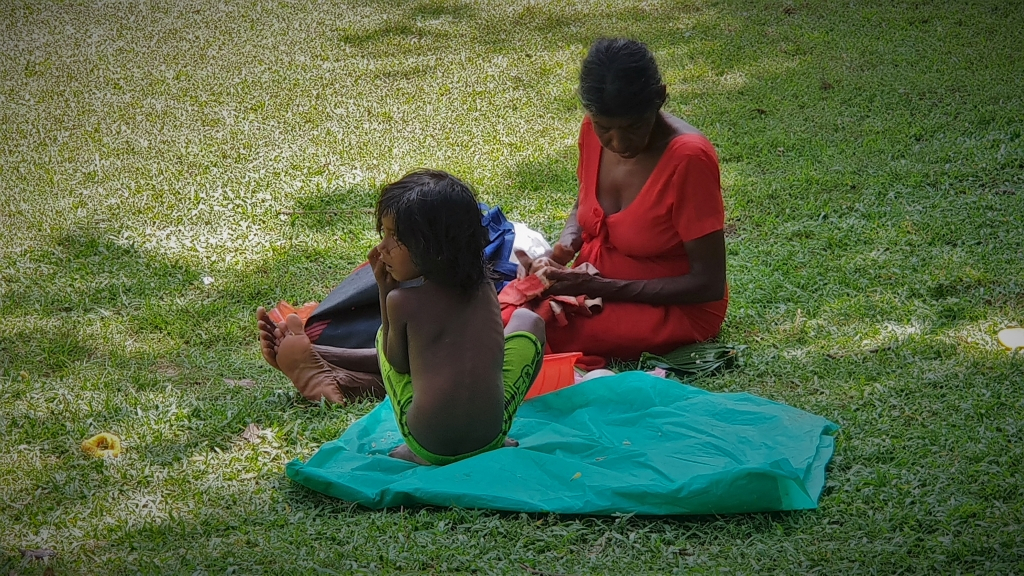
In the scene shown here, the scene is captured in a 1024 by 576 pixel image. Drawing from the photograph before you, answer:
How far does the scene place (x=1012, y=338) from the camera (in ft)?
12.0

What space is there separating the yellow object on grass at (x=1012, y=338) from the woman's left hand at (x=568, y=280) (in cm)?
159

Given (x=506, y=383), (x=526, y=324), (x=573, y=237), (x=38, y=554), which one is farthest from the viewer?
(x=573, y=237)

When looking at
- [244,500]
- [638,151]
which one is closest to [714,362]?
[638,151]

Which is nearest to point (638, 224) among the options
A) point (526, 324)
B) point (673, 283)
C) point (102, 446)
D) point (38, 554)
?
point (673, 283)

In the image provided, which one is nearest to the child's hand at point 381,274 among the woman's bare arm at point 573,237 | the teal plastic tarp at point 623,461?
the teal plastic tarp at point 623,461

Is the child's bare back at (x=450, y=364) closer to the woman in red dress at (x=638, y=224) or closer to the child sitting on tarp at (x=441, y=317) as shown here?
the child sitting on tarp at (x=441, y=317)

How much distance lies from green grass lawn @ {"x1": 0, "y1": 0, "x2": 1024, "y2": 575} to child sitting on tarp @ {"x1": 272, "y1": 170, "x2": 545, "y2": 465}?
29 cm

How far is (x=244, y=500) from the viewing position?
3.02m

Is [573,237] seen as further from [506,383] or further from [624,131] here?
[506,383]

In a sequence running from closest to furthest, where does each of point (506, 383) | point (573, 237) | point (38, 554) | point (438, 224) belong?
point (38, 554), point (438, 224), point (506, 383), point (573, 237)

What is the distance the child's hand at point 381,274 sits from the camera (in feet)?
9.78

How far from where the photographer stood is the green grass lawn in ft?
8.93

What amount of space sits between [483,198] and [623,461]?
2.89 meters

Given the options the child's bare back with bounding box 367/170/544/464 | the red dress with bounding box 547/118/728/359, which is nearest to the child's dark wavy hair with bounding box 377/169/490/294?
the child's bare back with bounding box 367/170/544/464
